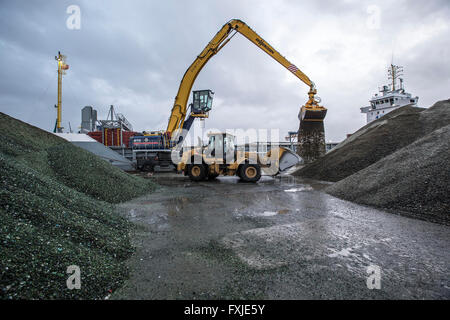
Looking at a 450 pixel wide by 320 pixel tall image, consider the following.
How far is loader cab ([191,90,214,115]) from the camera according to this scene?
13781mm

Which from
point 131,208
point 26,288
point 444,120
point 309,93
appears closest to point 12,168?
point 131,208

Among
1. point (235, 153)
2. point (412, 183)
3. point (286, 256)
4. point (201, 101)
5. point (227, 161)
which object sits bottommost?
point (286, 256)

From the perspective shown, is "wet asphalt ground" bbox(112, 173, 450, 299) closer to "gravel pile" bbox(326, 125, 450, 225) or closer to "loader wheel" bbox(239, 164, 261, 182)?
"gravel pile" bbox(326, 125, 450, 225)

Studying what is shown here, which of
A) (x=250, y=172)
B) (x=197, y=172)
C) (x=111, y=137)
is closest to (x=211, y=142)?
(x=197, y=172)

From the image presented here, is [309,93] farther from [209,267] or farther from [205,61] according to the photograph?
[209,267]

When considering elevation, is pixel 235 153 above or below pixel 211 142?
below

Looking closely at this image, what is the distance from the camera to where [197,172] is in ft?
32.3

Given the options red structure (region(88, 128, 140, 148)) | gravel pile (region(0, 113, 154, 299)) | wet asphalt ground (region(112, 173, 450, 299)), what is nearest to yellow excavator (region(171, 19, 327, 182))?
wet asphalt ground (region(112, 173, 450, 299))

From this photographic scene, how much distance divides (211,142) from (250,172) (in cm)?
222

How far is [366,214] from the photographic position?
156 inches

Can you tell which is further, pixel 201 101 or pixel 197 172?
pixel 201 101

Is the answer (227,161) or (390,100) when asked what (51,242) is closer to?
(227,161)

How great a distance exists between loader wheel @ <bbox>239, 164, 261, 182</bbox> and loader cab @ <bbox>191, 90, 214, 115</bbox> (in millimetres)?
6352
